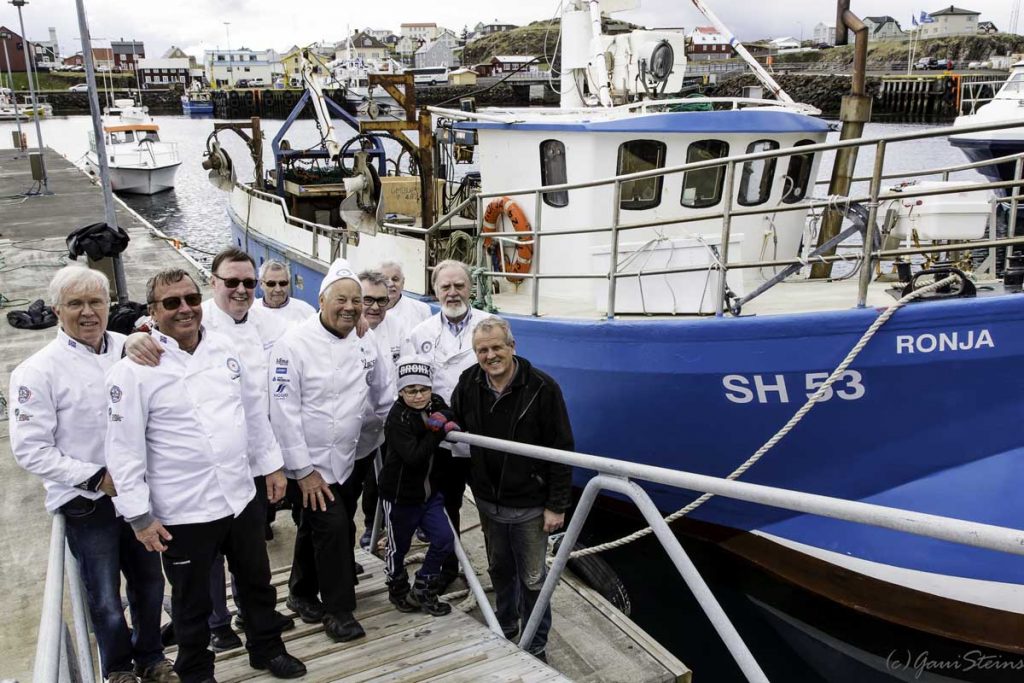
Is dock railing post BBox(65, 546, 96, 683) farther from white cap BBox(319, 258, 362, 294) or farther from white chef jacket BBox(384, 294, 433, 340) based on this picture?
white chef jacket BBox(384, 294, 433, 340)

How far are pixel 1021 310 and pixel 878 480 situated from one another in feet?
4.86

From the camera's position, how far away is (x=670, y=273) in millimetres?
5965

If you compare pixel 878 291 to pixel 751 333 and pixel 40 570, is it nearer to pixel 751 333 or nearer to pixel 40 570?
pixel 751 333

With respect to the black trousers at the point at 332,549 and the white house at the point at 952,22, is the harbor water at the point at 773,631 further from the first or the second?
the white house at the point at 952,22

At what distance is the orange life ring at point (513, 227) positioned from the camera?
770cm

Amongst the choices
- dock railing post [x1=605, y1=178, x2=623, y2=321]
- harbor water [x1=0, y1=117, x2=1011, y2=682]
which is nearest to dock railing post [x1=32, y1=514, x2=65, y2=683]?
dock railing post [x1=605, y1=178, x2=623, y2=321]

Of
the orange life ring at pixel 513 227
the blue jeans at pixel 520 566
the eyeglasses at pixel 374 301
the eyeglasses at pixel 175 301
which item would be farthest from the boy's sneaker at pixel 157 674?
the orange life ring at pixel 513 227

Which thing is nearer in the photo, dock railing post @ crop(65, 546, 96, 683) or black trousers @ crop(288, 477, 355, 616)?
dock railing post @ crop(65, 546, 96, 683)

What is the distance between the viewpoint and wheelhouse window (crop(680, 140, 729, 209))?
7.20 metres

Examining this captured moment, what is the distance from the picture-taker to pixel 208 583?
11.2 feet

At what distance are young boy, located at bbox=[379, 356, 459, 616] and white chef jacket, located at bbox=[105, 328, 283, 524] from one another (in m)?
0.73

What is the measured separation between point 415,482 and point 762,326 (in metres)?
2.70

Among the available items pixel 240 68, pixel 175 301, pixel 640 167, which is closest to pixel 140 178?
pixel 640 167

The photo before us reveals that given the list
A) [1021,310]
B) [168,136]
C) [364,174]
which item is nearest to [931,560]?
[1021,310]
